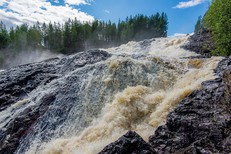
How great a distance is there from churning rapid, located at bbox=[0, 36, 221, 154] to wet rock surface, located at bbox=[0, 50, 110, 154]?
18 cm

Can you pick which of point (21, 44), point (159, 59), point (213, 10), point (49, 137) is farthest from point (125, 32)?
point (49, 137)

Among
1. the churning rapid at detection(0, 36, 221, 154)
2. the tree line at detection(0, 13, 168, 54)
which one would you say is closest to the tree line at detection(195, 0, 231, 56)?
the churning rapid at detection(0, 36, 221, 154)

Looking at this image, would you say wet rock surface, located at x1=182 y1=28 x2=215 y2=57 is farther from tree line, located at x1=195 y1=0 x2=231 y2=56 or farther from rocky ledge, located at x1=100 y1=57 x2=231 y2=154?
rocky ledge, located at x1=100 y1=57 x2=231 y2=154

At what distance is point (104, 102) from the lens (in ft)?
50.7

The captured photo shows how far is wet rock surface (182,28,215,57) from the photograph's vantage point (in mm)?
26719

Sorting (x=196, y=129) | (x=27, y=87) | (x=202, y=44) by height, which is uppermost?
(x=202, y=44)

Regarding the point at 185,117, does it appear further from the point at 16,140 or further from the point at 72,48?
the point at 72,48

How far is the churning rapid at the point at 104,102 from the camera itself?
518 inches

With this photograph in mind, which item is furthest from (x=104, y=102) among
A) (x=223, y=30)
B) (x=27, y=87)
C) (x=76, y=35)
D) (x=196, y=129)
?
Result: (x=76, y=35)

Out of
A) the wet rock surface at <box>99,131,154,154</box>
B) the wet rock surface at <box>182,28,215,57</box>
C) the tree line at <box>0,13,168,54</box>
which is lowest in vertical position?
the wet rock surface at <box>99,131,154,154</box>

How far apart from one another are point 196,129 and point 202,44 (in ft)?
63.0

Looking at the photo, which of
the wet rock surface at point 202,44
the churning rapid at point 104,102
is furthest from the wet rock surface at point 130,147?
the wet rock surface at point 202,44

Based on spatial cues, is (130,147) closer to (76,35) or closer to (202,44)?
(202,44)

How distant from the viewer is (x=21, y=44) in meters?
77.9
